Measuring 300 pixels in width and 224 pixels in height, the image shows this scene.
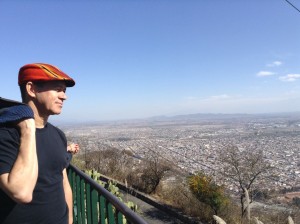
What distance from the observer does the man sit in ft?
5.33

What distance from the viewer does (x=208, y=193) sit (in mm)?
14016

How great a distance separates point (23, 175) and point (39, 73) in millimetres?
648

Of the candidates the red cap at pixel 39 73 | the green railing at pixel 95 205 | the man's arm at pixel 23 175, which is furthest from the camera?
the red cap at pixel 39 73

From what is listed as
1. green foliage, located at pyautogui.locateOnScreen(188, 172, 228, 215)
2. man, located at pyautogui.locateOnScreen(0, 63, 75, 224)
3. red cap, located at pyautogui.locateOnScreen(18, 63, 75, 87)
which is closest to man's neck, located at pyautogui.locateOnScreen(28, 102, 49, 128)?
man, located at pyautogui.locateOnScreen(0, 63, 75, 224)

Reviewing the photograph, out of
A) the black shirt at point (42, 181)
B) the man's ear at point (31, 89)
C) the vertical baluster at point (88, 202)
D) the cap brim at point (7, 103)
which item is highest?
the man's ear at point (31, 89)

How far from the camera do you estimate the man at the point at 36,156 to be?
1.62m

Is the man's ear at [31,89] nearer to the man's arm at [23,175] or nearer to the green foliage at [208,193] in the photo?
the man's arm at [23,175]

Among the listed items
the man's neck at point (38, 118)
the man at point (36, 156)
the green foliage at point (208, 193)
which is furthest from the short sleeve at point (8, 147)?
the green foliage at point (208, 193)

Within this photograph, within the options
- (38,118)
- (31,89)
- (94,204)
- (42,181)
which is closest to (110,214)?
(42,181)

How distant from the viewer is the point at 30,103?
2000 millimetres

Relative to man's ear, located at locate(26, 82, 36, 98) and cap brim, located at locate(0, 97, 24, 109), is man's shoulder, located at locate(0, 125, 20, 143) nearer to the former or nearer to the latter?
cap brim, located at locate(0, 97, 24, 109)

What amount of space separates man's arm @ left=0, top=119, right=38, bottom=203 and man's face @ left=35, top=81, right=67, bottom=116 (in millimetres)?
325

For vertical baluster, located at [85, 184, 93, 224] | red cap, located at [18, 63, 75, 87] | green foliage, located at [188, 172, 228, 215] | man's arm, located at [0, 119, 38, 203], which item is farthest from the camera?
green foliage, located at [188, 172, 228, 215]

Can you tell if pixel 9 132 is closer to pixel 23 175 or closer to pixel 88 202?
pixel 23 175
